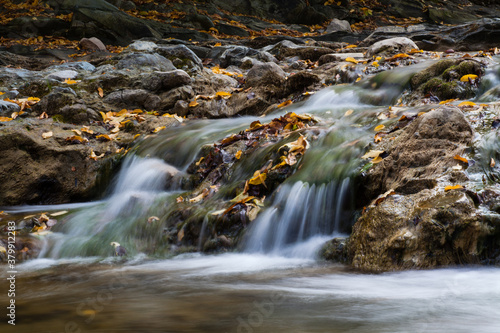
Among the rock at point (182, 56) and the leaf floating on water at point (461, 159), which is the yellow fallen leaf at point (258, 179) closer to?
the leaf floating on water at point (461, 159)

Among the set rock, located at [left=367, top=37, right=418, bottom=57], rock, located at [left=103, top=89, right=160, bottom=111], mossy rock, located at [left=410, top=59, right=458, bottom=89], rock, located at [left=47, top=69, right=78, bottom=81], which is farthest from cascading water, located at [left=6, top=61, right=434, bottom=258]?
rock, located at [left=47, top=69, right=78, bottom=81]

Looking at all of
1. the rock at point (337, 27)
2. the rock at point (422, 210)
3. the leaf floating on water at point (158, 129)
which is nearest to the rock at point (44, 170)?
the leaf floating on water at point (158, 129)

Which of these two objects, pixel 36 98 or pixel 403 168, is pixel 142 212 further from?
pixel 36 98

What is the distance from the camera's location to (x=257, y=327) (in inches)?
81.8

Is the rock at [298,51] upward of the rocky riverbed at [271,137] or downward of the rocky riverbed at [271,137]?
upward

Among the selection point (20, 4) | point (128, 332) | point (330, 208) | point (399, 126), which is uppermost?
point (20, 4)

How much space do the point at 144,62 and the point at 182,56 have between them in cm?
109

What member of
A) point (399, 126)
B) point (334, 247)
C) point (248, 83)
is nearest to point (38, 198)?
point (248, 83)

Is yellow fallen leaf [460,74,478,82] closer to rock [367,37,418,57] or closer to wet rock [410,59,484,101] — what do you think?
wet rock [410,59,484,101]

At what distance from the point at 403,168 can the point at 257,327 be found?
7.76 ft

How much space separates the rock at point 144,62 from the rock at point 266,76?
2.30m

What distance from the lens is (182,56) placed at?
1043 cm

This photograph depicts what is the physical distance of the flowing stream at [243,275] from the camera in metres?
2.21

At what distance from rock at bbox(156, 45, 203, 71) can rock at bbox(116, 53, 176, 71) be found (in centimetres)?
32
